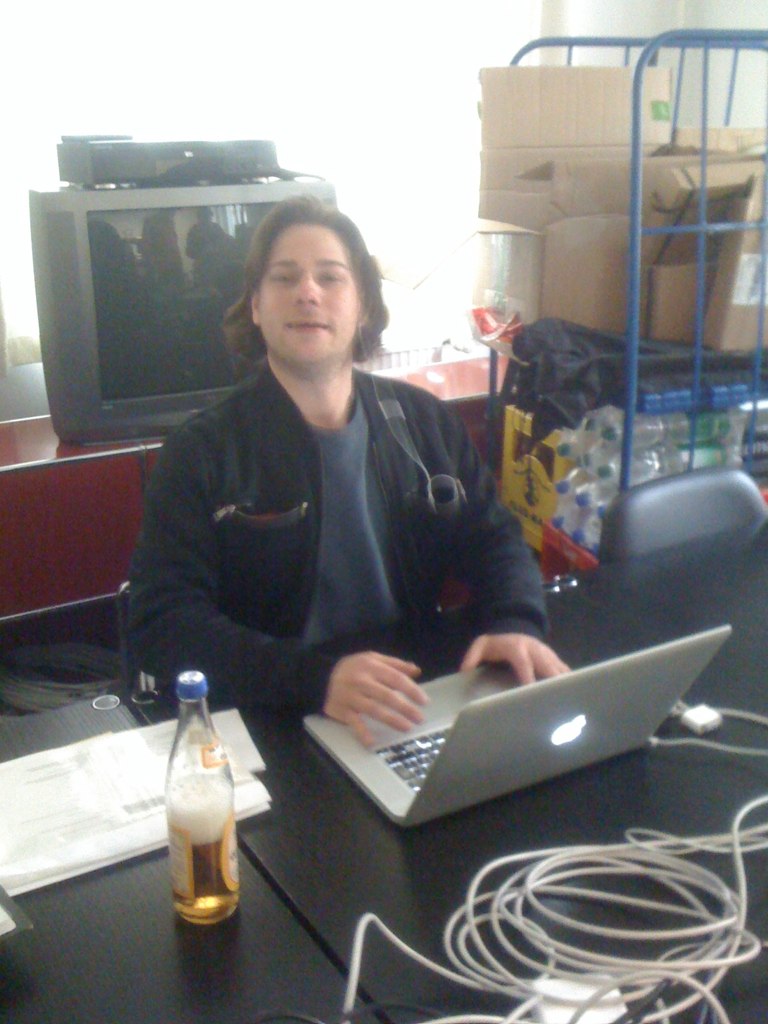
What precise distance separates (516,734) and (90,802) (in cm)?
41

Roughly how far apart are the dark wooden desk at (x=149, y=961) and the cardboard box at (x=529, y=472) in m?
1.81

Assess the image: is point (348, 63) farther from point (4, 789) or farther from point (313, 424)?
point (4, 789)

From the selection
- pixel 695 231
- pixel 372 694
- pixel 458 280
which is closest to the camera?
pixel 372 694

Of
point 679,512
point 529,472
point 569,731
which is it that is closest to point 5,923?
point 569,731

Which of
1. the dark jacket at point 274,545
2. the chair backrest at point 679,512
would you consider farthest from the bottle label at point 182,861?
the chair backrest at point 679,512

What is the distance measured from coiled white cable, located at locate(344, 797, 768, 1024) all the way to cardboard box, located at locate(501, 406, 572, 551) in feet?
5.44

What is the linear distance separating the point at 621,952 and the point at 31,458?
1869 millimetres

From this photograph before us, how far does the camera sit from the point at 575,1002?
→ 72 cm

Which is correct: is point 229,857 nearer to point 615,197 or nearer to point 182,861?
point 182,861

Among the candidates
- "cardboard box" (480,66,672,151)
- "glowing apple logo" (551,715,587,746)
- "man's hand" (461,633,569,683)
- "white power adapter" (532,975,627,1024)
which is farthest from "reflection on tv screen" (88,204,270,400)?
"white power adapter" (532,975,627,1024)

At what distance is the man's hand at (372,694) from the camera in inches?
41.4

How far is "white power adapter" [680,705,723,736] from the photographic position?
43.1 inches

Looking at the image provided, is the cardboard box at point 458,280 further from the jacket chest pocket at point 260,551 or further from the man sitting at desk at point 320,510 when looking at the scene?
the jacket chest pocket at point 260,551

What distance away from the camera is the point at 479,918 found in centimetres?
81
